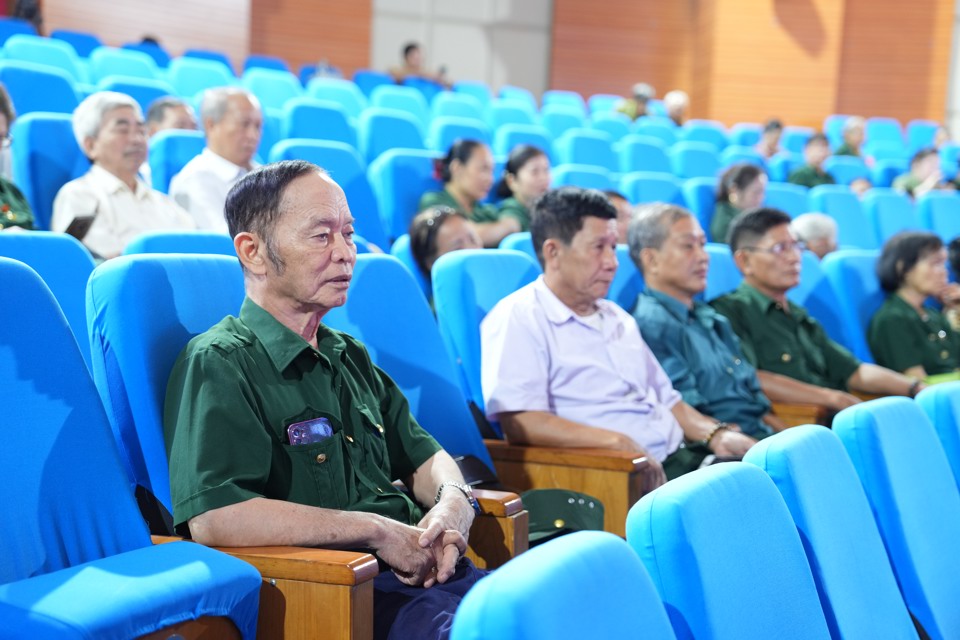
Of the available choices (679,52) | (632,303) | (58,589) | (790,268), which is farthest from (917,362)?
(679,52)

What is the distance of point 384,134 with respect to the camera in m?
3.75

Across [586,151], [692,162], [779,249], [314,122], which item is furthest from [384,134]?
[692,162]

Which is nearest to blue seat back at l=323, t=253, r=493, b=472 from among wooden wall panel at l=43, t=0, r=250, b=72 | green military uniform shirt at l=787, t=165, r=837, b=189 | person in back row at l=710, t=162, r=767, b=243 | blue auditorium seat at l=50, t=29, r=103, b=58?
person in back row at l=710, t=162, r=767, b=243

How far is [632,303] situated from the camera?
2.33m

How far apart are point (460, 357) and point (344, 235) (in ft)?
2.25

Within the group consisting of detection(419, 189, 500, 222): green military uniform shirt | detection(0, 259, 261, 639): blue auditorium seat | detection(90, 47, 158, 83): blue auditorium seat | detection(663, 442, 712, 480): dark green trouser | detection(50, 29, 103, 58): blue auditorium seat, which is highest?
detection(50, 29, 103, 58): blue auditorium seat

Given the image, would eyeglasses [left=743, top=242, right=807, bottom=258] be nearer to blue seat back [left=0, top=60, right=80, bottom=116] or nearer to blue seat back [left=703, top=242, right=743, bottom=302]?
blue seat back [left=703, top=242, right=743, bottom=302]

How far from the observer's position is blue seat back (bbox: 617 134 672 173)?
4.68 meters

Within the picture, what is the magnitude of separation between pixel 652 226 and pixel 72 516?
4.79 feet

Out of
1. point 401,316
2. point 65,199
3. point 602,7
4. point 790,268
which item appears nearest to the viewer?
point 401,316

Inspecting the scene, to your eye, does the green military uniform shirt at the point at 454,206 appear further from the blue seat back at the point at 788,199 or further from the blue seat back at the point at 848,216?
the blue seat back at the point at 848,216

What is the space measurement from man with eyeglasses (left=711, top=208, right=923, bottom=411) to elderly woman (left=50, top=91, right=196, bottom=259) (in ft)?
4.26

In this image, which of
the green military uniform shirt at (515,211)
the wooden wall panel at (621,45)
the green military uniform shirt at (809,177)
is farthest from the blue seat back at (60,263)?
the wooden wall panel at (621,45)

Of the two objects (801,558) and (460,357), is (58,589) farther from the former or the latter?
(460,357)
